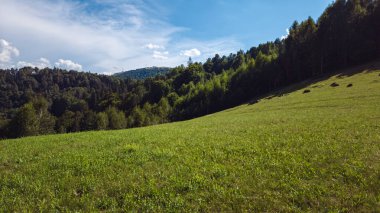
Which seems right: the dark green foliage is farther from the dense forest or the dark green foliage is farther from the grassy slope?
the grassy slope

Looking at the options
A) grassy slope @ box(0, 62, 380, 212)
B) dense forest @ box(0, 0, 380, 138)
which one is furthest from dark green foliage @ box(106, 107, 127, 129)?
grassy slope @ box(0, 62, 380, 212)

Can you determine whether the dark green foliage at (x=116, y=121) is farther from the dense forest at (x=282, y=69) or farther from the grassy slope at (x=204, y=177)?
the grassy slope at (x=204, y=177)

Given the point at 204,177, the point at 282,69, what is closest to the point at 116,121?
the point at 282,69

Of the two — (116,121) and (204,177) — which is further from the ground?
(204,177)

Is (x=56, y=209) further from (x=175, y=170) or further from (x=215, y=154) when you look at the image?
(x=215, y=154)

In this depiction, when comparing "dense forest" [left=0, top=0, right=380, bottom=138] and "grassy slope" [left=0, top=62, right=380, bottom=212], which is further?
"dense forest" [left=0, top=0, right=380, bottom=138]

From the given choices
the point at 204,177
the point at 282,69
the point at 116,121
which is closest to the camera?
the point at 204,177

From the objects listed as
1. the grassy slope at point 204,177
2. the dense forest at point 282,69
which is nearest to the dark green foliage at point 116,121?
the dense forest at point 282,69

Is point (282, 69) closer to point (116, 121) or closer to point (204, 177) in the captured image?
point (116, 121)

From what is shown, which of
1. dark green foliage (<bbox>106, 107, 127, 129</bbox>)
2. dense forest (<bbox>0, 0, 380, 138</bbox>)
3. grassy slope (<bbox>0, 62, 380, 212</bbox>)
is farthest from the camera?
dark green foliage (<bbox>106, 107, 127, 129</bbox>)

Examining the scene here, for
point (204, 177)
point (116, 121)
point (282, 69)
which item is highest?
point (282, 69)

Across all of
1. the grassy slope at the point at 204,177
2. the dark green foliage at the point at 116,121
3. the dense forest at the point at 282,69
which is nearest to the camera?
the grassy slope at the point at 204,177

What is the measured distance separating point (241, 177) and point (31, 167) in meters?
10.6

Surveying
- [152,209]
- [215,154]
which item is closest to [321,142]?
[215,154]
